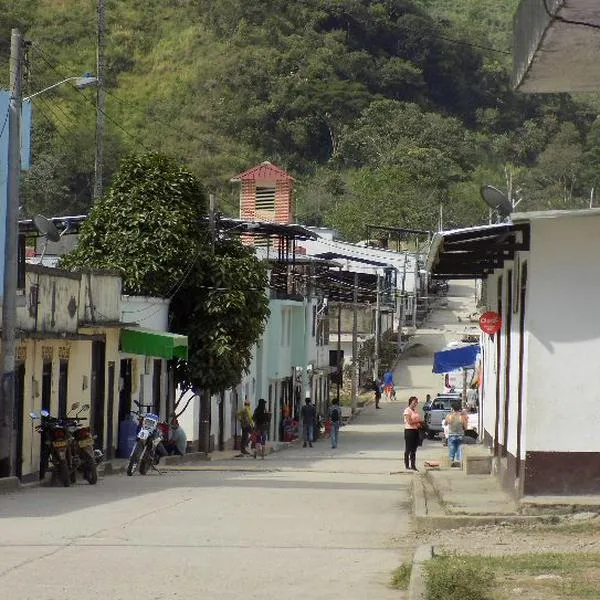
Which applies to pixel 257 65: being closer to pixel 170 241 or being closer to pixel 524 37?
pixel 170 241

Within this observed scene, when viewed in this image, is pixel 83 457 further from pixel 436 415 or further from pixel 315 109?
pixel 315 109

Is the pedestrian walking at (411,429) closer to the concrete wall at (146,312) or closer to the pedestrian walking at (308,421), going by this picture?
the concrete wall at (146,312)

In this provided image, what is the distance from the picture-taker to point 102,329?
32000mm

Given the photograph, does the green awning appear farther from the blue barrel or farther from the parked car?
the parked car

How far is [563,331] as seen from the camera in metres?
18.0

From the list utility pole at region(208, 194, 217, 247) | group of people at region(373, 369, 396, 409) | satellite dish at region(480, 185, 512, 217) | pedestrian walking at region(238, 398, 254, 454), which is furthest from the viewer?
group of people at region(373, 369, 396, 409)

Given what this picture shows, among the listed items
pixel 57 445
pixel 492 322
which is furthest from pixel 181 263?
pixel 492 322

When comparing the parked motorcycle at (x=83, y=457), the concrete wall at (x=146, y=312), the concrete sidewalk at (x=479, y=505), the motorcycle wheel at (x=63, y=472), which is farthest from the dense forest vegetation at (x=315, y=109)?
the concrete sidewalk at (x=479, y=505)

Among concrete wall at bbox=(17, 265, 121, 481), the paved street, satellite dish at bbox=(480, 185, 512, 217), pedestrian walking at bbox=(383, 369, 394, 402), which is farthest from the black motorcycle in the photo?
pedestrian walking at bbox=(383, 369, 394, 402)

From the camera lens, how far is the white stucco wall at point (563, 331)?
58.6 feet

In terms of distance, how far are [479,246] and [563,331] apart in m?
2.47

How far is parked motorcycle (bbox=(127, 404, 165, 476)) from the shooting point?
92.2 ft

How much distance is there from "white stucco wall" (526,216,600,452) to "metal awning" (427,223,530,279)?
0.42 metres

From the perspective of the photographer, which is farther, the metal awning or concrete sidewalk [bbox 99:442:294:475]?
concrete sidewalk [bbox 99:442:294:475]
